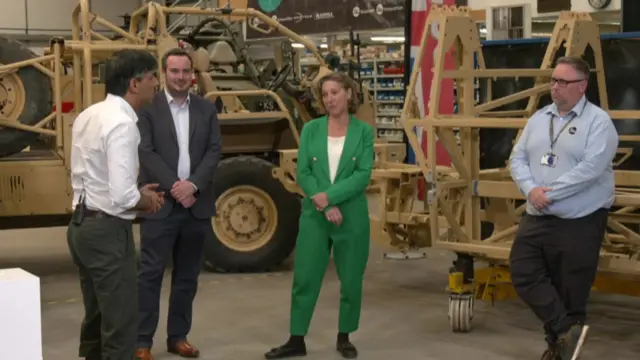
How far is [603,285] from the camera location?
6.85 meters

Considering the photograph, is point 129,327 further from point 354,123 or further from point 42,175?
point 42,175

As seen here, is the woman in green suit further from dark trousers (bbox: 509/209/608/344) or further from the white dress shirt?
dark trousers (bbox: 509/209/608/344)

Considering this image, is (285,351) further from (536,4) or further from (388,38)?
(388,38)

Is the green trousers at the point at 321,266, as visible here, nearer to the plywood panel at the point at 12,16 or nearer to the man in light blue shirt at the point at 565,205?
the man in light blue shirt at the point at 565,205

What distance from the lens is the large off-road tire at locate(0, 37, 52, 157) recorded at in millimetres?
7898

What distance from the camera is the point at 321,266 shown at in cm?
591

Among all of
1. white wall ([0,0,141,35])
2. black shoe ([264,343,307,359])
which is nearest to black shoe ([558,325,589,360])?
black shoe ([264,343,307,359])

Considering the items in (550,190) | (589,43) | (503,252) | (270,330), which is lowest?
(270,330)

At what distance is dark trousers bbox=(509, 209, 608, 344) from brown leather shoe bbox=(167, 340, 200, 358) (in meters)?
1.80

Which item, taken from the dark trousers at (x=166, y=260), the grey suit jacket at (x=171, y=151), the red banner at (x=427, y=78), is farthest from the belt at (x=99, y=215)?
the red banner at (x=427, y=78)

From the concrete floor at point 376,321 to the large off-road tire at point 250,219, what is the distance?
0.15 meters

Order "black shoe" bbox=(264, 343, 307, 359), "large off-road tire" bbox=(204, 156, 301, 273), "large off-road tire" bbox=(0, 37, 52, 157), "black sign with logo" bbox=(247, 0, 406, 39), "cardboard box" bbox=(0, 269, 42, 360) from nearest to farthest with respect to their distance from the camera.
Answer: "cardboard box" bbox=(0, 269, 42, 360) < "black shoe" bbox=(264, 343, 307, 359) < "large off-road tire" bbox=(0, 37, 52, 157) < "large off-road tire" bbox=(204, 156, 301, 273) < "black sign with logo" bbox=(247, 0, 406, 39)

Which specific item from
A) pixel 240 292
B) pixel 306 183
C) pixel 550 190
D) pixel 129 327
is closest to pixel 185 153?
pixel 306 183

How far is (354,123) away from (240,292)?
2.57 metres
